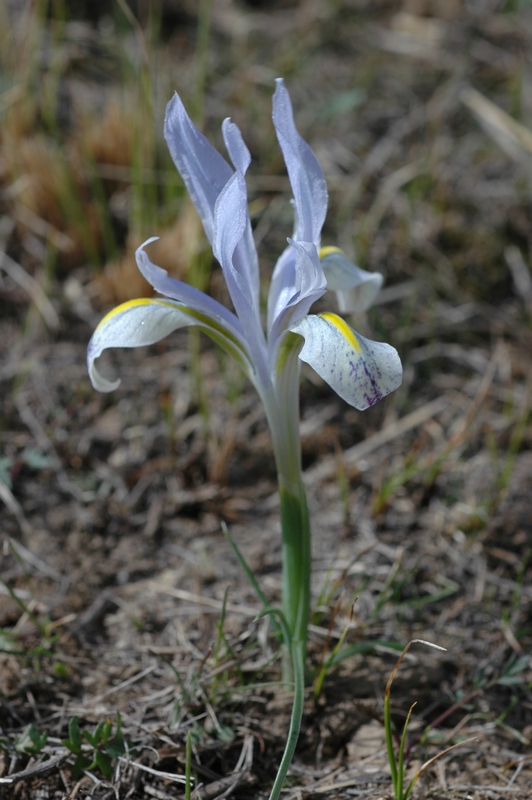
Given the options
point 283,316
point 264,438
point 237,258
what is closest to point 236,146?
point 237,258

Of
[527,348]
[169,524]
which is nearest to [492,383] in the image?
A: [527,348]

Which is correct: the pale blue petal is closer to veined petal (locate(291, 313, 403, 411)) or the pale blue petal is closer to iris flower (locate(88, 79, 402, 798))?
iris flower (locate(88, 79, 402, 798))

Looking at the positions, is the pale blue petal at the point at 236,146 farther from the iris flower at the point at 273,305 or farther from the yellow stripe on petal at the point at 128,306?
the yellow stripe on petal at the point at 128,306

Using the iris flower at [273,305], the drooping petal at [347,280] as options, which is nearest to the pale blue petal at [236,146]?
the iris flower at [273,305]

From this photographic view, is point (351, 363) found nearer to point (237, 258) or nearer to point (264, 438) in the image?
point (237, 258)

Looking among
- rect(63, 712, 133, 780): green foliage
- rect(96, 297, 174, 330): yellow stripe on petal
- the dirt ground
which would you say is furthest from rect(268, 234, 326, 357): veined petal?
rect(63, 712, 133, 780): green foliage

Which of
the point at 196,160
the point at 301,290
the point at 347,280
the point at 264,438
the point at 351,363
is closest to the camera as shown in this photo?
the point at 351,363
